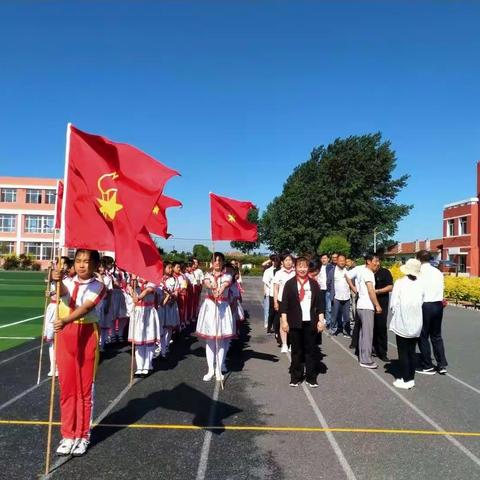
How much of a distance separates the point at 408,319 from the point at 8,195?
6935cm

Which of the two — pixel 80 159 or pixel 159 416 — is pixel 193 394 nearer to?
pixel 159 416

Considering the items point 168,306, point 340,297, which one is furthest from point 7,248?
point 340,297

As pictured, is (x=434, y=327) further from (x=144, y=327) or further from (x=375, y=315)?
(x=144, y=327)

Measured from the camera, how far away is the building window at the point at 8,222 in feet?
217

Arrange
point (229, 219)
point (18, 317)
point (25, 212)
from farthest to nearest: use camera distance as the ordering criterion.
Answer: point (25, 212), point (18, 317), point (229, 219)

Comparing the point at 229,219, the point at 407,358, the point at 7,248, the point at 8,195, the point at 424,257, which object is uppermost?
the point at 8,195

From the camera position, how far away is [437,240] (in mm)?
52750

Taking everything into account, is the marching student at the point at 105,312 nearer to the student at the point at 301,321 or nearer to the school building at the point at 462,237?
the student at the point at 301,321

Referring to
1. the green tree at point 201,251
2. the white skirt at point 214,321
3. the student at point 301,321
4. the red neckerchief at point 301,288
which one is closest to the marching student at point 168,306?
the white skirt at point 214,321

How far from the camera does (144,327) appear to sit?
285 inches

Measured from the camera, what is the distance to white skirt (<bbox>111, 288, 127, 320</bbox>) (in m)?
9.98

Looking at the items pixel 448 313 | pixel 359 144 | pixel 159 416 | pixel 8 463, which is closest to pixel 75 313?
pixel 8 463

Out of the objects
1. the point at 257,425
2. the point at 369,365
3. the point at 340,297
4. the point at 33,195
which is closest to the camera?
the point at 257,425

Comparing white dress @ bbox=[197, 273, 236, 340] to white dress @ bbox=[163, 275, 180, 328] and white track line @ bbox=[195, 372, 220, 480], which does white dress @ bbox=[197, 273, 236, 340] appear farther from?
white dress @ bbox=[163, 275, 180, 328]
